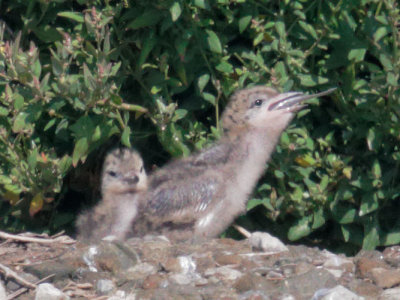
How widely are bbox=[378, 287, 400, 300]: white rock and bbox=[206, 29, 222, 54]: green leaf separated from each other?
2280 mm

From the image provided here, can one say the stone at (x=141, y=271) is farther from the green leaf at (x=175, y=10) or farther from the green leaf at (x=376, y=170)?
the green leaf at (x=376, y=170)

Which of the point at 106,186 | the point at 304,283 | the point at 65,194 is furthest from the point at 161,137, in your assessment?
the point at 304,283

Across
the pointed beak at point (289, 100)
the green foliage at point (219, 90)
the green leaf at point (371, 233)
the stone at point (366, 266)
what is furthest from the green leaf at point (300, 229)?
the stone at point (366, 266)

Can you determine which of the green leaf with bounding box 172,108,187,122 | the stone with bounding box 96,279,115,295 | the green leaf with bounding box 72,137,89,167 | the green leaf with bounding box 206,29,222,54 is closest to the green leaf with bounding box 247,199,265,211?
the green leaf with bounding box 172,108,187,122

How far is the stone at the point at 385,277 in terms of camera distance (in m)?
6.45

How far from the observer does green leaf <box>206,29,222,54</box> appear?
296 inches

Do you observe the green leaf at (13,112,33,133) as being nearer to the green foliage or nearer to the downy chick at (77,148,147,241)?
the green foliage

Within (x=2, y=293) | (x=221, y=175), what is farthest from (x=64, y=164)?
(x=2, y=293)

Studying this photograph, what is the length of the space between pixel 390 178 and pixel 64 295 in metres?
2.96

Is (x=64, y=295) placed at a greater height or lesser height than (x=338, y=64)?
lesser

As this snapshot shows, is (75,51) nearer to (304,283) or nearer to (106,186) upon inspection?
(106,186)

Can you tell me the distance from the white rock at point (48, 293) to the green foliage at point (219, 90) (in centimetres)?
147

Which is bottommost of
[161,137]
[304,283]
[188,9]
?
[304,283]

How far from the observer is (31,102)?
7.56 meters
